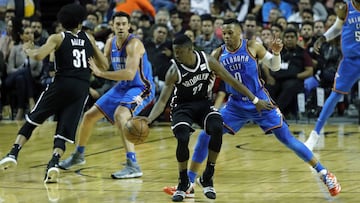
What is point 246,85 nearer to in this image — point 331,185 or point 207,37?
point 331,185

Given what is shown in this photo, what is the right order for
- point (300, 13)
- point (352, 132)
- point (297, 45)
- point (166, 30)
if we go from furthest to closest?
point (300, 13) < point (166, 30) < point (297, 45) < point (352, 132)

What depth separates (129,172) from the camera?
989 cm

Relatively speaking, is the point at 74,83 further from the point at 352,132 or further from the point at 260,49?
the point at 352,132

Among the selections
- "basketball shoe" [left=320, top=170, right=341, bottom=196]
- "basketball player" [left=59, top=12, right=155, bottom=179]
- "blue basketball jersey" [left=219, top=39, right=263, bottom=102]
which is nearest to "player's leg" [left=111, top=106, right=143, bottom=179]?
"basketball player" [left=59, top=12, right=155, bottom=179]

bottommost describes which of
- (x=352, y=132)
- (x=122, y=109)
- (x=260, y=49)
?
(x=352, y=132)

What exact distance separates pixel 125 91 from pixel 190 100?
6.26ft

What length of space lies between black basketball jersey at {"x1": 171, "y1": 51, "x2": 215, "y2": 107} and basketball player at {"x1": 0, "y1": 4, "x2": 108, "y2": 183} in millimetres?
1542

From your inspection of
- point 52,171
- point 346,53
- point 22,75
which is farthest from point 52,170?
point 22,75

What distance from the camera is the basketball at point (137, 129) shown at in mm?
8539

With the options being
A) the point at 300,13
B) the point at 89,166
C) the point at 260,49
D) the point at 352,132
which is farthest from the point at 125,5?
the point at 260,49

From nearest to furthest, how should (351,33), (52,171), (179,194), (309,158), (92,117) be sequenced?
(179,194)
(309,158)
(52,171)
(92,117)
(351,33)

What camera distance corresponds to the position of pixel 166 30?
16.1 metres

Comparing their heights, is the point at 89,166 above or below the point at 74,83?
below

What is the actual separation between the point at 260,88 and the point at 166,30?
23.3ft
